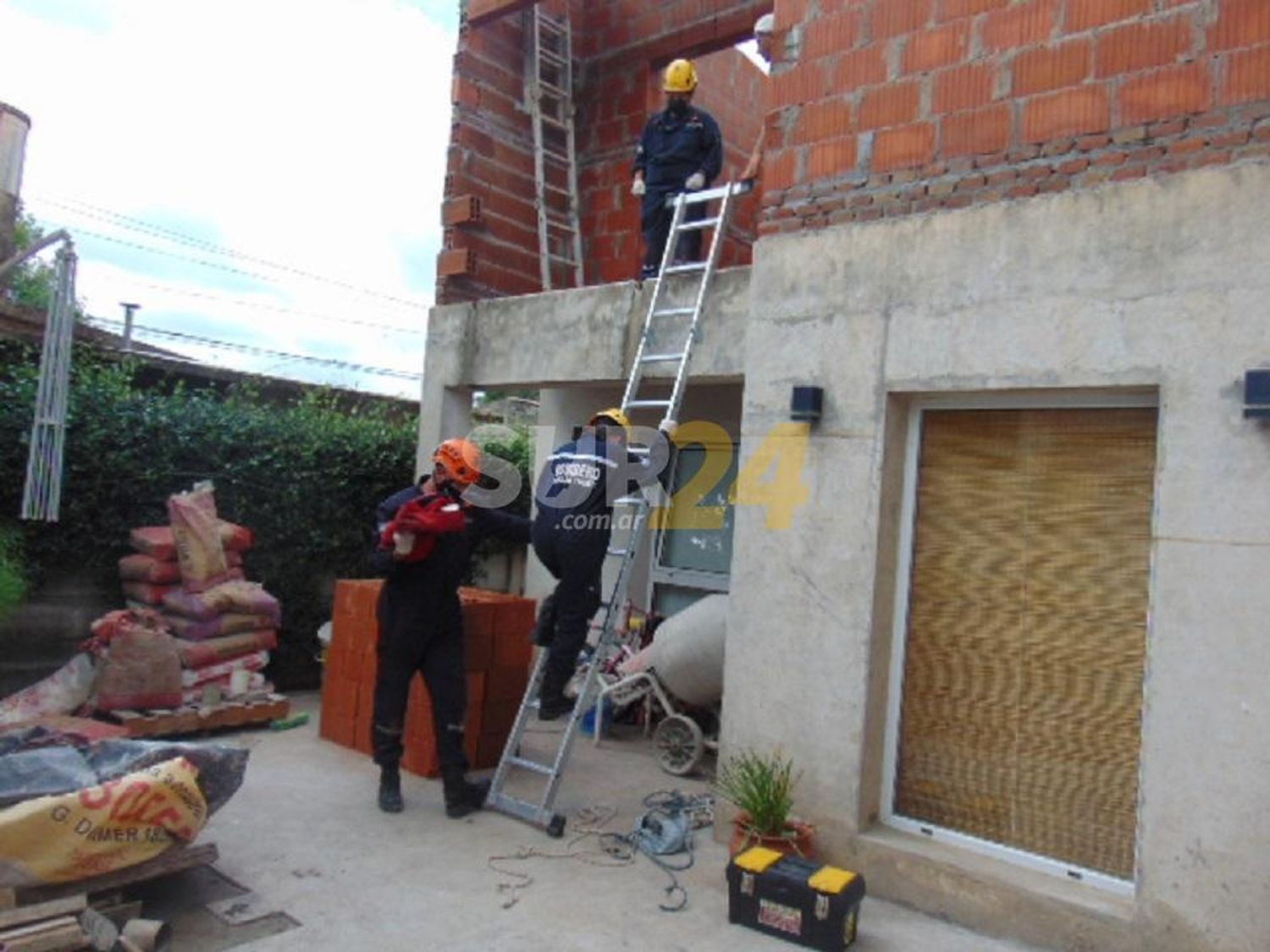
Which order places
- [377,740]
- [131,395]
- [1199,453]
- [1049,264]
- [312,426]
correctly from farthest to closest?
[312,426] → [131,395] → [377,740] → [1049,264] → [1199,453]

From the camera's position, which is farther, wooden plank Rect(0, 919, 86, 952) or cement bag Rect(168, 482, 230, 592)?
cement bag Rect(168, 482, 230, 592)

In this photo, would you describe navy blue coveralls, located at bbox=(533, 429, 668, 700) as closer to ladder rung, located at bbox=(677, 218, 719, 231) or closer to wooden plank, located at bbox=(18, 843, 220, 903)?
ladder rung, located at bbox=(677, 218, 719, 231)

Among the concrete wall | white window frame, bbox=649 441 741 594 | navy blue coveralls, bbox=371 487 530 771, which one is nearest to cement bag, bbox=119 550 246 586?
navy blue coveralls, bbox=371 487 530 771

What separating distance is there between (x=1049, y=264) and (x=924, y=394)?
82 centimetres

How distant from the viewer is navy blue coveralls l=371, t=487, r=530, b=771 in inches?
209

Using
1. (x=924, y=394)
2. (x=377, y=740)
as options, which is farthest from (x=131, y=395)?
(x=924, y=394)

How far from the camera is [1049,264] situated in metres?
4.21

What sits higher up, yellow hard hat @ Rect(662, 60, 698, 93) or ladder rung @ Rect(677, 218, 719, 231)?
yellow hard hat @ Rect(662, 60, 698, 93)

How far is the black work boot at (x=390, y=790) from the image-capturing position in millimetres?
5301

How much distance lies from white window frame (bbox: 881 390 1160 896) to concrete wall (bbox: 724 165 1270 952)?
0.07 metres

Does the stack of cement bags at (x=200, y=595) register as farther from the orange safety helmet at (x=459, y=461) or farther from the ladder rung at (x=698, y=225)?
the ladder rung at (x=698, y=225)

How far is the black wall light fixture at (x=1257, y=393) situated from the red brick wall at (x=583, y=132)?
5.08 metres

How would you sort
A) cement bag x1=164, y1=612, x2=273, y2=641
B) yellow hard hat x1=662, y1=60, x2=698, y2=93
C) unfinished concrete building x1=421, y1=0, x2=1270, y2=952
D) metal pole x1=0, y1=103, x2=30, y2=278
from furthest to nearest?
metal pole x1=0, y1=103, x2=30, y2=278
yellow hard hat x1=662, y1=60, x2=698, y2=93
cement bag x1=164, y1=612, x2=273, y2=641
unfinished concrete building x1=421, y1=0, x2=1270, y2=952

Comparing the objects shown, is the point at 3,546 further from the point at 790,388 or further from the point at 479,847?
the point at 790,388
